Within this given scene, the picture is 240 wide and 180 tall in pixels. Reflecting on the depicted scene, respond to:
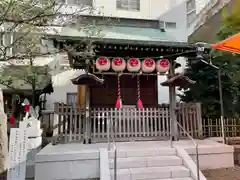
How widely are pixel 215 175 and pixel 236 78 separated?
20.6 ft

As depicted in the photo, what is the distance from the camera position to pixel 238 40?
499 cm

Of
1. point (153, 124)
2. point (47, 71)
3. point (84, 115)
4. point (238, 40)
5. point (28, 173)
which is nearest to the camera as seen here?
point (238, 40)

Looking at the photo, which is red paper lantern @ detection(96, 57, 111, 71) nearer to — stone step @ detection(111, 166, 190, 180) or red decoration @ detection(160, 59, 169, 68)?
red decoration @ detection(160, 59, 169, 68)

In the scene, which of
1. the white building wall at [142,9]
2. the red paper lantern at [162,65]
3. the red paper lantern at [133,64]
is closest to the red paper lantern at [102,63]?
the red paper lantern at [133,64]

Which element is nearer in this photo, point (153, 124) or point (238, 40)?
point (238, 40)

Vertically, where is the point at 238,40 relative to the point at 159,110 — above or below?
above

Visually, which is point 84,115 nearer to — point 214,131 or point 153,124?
point 153,124

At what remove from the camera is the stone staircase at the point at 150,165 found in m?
6.34

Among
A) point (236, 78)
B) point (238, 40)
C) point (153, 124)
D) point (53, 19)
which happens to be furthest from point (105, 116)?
point (236, 78)

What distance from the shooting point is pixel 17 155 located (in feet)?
22.5

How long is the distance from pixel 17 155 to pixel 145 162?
378cm

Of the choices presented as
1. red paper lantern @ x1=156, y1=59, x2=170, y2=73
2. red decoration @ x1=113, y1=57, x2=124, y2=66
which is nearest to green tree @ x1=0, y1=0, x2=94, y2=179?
red decoration @ x1=113, y1=57, x2=124, y2=66

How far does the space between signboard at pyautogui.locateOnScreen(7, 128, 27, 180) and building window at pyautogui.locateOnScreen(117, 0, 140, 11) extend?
43.6ft

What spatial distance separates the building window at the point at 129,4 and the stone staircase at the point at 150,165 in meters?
13.1
